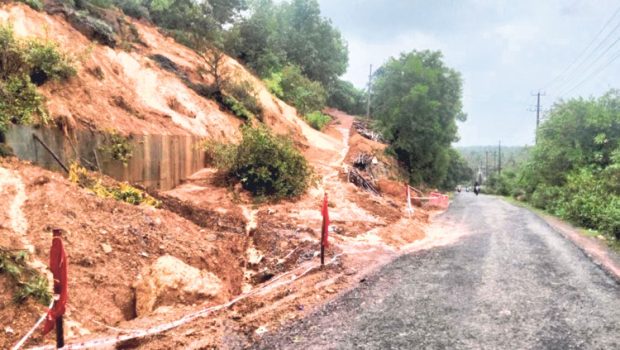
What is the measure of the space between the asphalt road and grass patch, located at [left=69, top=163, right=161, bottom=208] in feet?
14.6

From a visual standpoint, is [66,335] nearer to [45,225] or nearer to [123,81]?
[45,225]

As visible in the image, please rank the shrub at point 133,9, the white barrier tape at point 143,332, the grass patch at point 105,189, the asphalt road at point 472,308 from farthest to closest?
1. the shrub at point 133,9
2. the grass patch at point 105,189
3. the asphalt road at point 472,308
4. the white barrier tape at point 143,332

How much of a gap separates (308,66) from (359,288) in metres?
37.5

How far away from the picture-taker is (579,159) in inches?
770

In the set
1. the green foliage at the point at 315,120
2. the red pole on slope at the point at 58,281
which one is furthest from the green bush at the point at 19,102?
the green foliage at the point at 315,120

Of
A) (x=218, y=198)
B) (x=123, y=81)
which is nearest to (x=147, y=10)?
(x=123, y=81)

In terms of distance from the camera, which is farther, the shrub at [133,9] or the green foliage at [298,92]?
the green foliage at [298,92]

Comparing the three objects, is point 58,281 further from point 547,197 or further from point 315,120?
point 315,120

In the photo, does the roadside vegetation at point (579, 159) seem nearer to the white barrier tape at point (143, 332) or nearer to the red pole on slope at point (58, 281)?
the white barrier tape at point (143, 332)

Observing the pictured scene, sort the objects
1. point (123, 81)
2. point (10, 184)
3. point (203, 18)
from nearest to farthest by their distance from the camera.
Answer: point (10, 184), point (123, 81), point (203, 18)

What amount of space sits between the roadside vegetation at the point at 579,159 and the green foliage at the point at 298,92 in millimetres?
15277

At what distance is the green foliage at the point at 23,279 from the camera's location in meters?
4.30

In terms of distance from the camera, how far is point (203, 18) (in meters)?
20.8

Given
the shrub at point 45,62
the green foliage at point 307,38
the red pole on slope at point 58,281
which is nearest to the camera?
the red pole on slope at point 58,281
